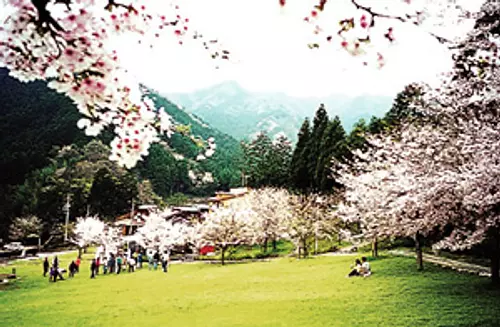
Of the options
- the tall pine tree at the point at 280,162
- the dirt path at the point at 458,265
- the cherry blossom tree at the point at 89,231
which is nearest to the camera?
the dirt path at the point at 458,265

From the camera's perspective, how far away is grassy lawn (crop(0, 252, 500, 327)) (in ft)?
30.6

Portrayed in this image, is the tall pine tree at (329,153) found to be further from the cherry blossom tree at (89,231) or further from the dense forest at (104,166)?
the cherry blossom tree at (89,231)

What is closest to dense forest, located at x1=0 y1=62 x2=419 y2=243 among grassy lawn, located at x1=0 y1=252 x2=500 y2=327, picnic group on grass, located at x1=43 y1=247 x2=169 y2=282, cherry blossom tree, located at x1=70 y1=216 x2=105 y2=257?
cherry blossom tree, located at x1=70 y1=216 x2=105 y2=257

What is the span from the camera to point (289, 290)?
14008 mm

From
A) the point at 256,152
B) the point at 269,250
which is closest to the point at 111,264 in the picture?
the point at 269,250

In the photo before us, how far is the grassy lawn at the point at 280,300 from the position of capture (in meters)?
9.33

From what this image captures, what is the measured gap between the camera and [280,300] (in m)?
12.2

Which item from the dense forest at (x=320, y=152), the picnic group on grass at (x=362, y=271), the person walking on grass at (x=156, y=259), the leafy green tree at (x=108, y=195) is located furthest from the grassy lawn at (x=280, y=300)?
the leafy green tree at (x=108, y=195)

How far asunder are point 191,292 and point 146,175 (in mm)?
53525

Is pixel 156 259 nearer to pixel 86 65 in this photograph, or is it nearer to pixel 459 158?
pixel 459 158

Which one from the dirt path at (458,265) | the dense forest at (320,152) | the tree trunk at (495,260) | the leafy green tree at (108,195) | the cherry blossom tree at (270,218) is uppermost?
the dense forest at (320,152)

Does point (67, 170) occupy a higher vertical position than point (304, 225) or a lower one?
higher

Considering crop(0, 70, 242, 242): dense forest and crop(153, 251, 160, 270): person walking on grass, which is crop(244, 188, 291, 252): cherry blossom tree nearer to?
crop(153, 251, 160, 270): person walking on grass

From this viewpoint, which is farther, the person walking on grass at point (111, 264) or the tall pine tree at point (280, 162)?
the tall pine tree at point (280, 162)
